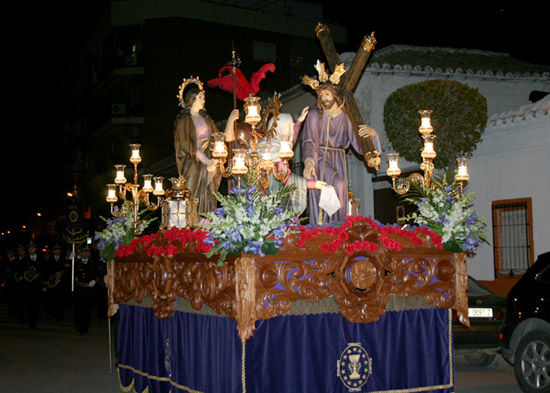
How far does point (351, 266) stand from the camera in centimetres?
661

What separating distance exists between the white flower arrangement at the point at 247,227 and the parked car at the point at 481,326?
476 centimetres

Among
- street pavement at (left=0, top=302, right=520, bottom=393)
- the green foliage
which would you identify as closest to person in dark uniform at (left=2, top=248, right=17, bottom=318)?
street pavement at (left=0, top=302, right=520, bottom=393)

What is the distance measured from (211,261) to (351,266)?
1.38 metres

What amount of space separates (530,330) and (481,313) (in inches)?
74.3

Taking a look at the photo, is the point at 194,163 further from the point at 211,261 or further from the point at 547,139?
the point at 547,139

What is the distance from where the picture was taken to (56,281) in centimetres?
1942

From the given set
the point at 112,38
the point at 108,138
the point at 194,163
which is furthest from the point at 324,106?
the point at 108,138

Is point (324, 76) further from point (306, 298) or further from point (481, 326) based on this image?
point (481, 326)

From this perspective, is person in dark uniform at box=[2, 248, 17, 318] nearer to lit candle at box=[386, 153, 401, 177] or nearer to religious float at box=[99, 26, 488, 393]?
religious float at box=[99, 26, 488, 393]

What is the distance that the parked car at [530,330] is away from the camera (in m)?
8.17

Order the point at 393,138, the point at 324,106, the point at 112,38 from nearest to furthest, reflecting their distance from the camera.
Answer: the point at 324,106, the point at 393,138, the point at 112,38

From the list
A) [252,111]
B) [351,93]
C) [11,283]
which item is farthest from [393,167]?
[11,283]

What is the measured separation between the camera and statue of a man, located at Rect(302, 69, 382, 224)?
827 cm

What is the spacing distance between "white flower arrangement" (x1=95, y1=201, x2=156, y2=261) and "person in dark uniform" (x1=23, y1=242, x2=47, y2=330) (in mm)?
9244
